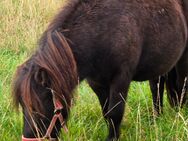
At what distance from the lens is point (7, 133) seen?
359 cm

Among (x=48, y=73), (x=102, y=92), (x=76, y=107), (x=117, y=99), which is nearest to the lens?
(x=48, y=73)

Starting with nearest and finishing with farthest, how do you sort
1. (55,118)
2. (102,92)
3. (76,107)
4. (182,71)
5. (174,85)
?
1. (55,118)
2. (102,92)
3. (76,107)
4. (182,71)
5. (174,85)

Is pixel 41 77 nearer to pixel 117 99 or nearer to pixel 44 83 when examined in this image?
pixel 44 83

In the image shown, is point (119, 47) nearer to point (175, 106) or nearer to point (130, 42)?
point (130, 42)

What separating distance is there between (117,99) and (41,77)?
956 mm

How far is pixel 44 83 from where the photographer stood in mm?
2748

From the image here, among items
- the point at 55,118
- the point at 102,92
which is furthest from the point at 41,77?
the point at 102,92

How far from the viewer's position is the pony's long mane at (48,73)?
8.91ft

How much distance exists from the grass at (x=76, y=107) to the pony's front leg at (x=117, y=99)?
133mm

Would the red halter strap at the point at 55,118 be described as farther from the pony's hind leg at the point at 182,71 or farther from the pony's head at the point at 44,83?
the pony's hind leg at the point at 182,71

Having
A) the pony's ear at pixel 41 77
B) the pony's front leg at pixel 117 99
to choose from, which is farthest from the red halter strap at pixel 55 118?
the pony's front leg at pixel 117 99

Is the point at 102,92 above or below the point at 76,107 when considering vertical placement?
above

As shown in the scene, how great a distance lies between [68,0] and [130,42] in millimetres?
665

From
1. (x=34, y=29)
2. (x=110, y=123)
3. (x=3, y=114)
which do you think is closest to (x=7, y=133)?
(x=3, y=114)
